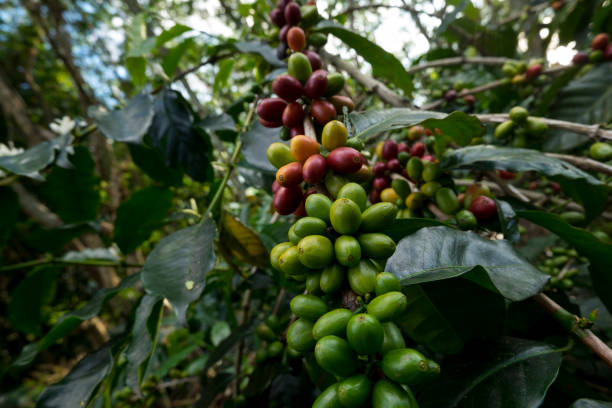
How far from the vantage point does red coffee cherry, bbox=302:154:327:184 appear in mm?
646

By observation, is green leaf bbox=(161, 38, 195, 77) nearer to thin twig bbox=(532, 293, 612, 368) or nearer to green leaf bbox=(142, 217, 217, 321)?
green leaf bbox=(142, 217, 217, 321)

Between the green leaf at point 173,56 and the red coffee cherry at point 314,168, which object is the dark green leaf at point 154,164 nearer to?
the green leaf at point 173,56

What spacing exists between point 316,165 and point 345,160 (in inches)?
2.4

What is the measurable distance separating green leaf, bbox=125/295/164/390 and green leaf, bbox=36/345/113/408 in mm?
98

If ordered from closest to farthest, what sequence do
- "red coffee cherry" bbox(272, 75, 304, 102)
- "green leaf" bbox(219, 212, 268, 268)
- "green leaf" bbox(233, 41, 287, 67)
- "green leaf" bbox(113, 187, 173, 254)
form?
"red coffee cherry" bbox(272, 75, 304, 102) → "green leaf" bbox(219, 212, 268, 268) → "green leaf" bbox(233, 41, 287, 67) → "green leaf" bbox(113, 187, 173, 254)

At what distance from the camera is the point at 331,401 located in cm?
46

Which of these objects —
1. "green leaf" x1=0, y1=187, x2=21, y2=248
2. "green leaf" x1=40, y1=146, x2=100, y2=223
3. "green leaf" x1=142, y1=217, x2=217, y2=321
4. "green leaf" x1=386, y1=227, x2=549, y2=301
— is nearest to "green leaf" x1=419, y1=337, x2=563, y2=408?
"green leaf" x1=386, y1=227, x2=549, y2=301

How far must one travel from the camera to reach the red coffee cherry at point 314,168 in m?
0.65

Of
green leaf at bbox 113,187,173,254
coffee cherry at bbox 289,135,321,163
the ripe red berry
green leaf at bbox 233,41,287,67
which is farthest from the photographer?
green leaf at bbox 113,187,173,254

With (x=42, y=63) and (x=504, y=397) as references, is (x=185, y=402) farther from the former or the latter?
(x=42, y=63)

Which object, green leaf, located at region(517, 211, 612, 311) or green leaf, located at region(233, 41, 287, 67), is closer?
green leaf, located at region(517, 211, 612, 311)

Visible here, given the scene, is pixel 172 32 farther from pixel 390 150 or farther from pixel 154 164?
pixel 390 150

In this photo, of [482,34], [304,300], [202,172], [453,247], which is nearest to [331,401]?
[304,300]

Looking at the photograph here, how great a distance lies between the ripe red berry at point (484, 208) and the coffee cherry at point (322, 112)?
1.63 feet
